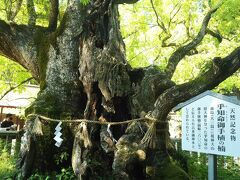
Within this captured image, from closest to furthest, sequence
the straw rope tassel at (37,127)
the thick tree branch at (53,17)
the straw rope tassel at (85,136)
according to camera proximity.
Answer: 1. the straw rope tassel at (85,136)
2. the straw rope tassel at (37,127)
3. the thick tree branch at (53,17)

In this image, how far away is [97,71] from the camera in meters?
7.35

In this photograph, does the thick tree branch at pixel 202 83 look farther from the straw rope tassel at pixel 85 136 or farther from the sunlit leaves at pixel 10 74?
the sunlit leaves at pixel 10 74

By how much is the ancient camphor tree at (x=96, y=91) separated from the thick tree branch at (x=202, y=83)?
0.05 feet

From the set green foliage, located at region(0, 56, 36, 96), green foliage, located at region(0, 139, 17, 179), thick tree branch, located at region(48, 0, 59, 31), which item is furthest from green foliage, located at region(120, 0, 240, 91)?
green foliage, located at region(0, 139, 17, 179)

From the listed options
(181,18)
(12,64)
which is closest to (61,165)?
(12,64)

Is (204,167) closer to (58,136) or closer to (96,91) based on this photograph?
(96,91)

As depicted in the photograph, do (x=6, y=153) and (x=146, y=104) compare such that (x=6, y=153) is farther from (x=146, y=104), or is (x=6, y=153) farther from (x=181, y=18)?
(x=181, y=18)

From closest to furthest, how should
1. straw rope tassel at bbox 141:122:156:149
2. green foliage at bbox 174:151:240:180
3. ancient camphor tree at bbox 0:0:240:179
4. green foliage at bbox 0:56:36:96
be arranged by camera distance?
1. straw rope tassel at bbox 141:122:156:149
2. ancient camphor tree at bbox 0:0:240:179
3. green foliage at bbox 174:151:240:180
4. green foliage at bbox 0:56:36:96

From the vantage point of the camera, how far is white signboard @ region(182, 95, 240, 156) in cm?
503

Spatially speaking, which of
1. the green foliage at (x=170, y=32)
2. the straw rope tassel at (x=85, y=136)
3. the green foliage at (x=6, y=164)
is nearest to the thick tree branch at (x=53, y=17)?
the straw rope tassel at (x=85, y=136)

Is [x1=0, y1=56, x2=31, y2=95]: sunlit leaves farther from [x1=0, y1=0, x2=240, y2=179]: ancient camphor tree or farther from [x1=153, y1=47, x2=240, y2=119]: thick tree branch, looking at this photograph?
[x1=153, y1=47, x2=240, y2=119]: thick tree branch

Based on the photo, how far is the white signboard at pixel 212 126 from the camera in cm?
503

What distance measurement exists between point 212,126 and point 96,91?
9.64 ft

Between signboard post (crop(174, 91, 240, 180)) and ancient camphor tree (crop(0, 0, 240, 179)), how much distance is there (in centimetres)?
29
